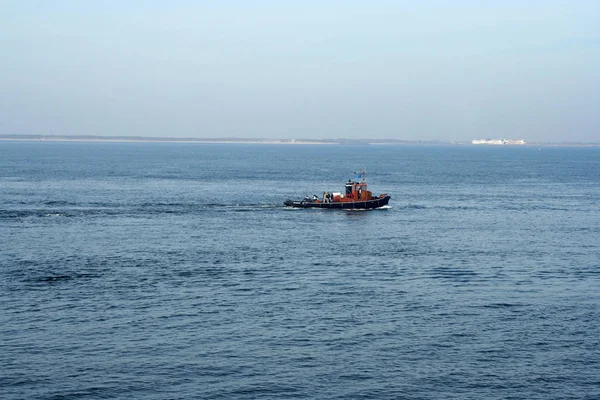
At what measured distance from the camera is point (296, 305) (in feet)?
187

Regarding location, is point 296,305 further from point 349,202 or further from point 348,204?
point 349,202

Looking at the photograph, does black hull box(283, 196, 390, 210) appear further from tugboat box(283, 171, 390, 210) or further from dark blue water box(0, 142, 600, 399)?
dark blue water box(0, 142, 600, 399)

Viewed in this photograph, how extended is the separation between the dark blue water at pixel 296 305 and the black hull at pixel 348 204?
9.72 meters

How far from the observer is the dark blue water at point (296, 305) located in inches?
1679

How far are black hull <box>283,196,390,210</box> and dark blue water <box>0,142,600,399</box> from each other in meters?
9.72

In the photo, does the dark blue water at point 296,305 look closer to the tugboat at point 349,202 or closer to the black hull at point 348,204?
the black hull at point 348,204

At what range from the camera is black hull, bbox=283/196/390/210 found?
120 metres

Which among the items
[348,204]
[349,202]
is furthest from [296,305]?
[349,202]

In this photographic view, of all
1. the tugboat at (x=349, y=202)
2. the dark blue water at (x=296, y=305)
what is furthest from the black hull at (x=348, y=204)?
the dark blue water at (x=296, y=305)

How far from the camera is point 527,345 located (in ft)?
158

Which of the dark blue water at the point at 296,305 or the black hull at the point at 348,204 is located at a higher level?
the black hull at the point at 348,204

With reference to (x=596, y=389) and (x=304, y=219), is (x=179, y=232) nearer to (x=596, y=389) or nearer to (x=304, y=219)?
(x=304, y=219)

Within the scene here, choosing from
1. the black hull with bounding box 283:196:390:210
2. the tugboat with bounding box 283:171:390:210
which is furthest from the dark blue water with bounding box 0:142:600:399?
the tugboat with bounding box 283:171:390:210

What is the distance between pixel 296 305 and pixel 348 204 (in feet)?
215
